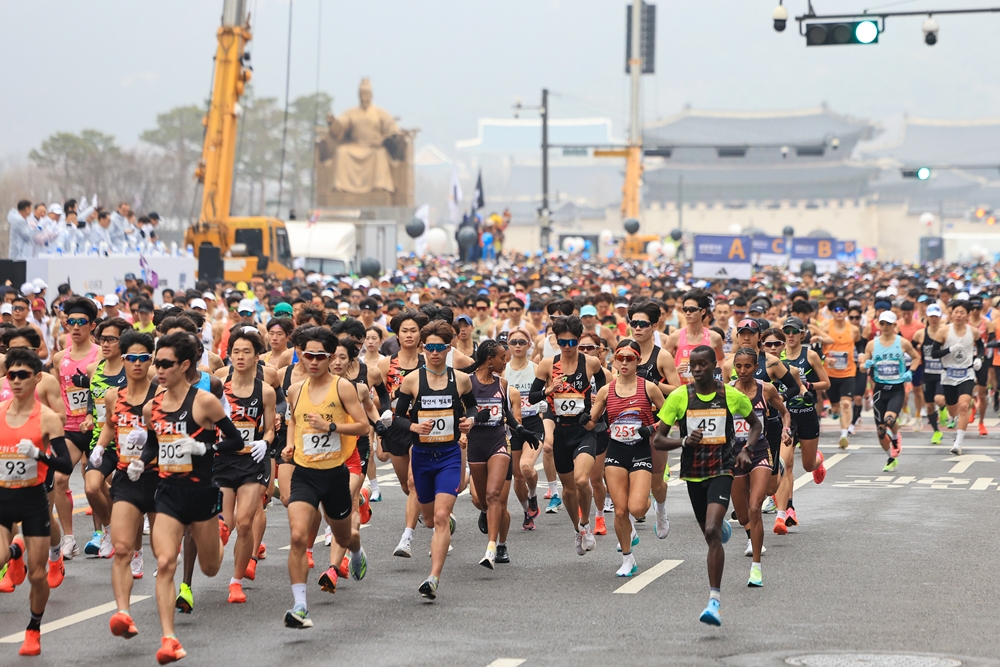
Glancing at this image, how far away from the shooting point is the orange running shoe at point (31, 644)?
306 inches

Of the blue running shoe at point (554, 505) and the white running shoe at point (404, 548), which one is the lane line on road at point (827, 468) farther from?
the white running shoe at point (404, 548)

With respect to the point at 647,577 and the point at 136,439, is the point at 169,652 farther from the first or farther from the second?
the point at 647,577

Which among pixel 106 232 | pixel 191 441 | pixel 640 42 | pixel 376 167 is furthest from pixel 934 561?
pixel 376 167

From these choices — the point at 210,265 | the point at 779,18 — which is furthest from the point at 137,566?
the point at 210,265

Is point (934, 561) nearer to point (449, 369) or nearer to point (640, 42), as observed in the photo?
point (449, 369)

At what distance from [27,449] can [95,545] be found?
129 inches

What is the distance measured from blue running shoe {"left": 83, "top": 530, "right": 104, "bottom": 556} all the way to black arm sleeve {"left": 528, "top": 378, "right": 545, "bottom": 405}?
3.47m

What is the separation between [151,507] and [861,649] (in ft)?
13.2

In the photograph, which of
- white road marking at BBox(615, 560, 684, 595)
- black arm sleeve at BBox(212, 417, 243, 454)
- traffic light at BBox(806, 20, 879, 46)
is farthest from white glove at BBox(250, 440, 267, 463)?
traffic light at BBox(806, 20, 879, 46)

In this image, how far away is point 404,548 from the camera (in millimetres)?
10852

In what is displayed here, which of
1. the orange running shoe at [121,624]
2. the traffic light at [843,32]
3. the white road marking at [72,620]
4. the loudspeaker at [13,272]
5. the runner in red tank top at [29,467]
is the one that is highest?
the traffic light at [843,32]

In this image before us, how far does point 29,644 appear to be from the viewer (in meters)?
7.80

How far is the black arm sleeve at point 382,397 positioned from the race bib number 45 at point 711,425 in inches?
125

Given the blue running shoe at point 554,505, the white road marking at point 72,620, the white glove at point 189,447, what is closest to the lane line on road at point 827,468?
the blue running shoe at point 554,505
